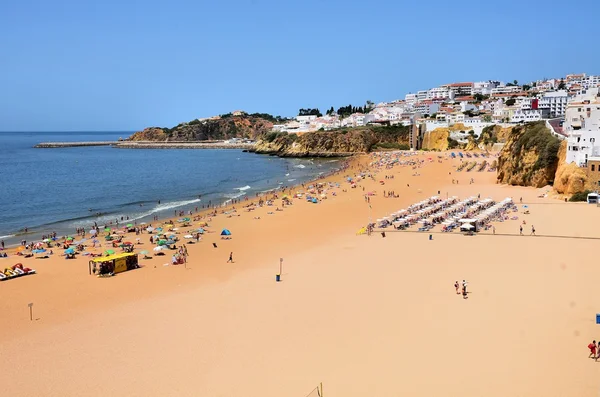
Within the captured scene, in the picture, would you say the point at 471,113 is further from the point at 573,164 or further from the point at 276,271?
the point at 276,271

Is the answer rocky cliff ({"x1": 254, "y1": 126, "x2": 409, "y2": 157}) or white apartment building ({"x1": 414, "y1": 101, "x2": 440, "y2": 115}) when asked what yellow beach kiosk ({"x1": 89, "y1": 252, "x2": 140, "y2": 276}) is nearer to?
rocky cliff ({"x1": 254, "y1": 126, "x2": 409, "y2": 157})

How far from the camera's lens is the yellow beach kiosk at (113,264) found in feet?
53.5

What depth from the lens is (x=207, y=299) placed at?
1341cm

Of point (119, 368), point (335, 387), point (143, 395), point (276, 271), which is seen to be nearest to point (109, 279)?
point (276, 271)

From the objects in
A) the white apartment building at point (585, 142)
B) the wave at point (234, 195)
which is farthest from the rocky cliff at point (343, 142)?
the white apartment building at point (585, 142)

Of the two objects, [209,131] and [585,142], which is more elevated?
[209,131]

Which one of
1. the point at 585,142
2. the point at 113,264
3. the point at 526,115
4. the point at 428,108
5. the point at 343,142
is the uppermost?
the point at 428,108

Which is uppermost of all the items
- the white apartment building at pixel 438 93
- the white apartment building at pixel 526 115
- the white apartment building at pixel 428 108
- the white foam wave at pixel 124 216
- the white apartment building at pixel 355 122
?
the white apartment building at pixel 438 93

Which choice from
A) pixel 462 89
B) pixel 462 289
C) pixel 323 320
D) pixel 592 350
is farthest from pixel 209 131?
pixel 592 350

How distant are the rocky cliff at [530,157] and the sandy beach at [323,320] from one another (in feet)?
36.4

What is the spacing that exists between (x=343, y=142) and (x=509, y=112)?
85.2 ft

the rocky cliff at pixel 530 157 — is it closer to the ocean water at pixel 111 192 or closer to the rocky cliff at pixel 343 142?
the ocean water at pixel 111 192

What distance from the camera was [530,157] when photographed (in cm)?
3184

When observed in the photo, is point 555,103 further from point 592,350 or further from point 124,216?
point 592,350
